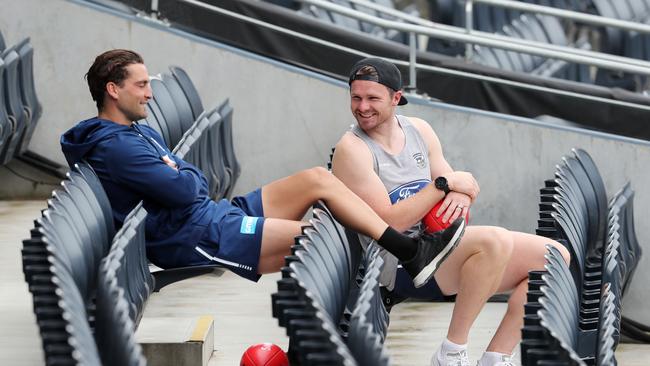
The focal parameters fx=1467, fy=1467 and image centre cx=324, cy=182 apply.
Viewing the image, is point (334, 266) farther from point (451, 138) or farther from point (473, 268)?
point (451, 138)

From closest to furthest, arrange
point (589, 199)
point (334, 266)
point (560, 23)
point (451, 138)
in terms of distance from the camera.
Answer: point (334, 266) < point (589, 199) < point (451, 138) < point (560, 23)

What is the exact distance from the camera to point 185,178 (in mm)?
3969

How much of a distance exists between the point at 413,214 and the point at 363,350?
1157mm

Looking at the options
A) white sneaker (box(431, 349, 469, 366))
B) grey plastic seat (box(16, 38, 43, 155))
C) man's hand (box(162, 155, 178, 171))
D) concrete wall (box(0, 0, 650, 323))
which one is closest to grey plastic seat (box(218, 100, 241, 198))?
concrete wall (box(0, 0, 650, 323))

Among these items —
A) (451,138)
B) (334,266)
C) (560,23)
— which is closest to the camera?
(334,266)

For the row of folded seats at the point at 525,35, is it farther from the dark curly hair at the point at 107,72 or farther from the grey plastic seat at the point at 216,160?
the dark curly hair at the point at 107,72

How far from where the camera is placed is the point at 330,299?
344 cm

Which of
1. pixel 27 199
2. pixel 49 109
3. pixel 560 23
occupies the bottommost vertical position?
pixel 27 199

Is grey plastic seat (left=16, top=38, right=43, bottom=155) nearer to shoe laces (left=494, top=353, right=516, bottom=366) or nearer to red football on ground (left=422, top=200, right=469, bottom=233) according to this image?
red football on ground (left=422, top=200, right=469, bottom=233)

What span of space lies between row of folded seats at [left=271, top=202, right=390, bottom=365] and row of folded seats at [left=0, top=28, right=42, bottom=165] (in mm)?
1951

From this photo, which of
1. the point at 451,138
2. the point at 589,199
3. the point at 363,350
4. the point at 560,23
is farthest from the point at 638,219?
the point at 560,23

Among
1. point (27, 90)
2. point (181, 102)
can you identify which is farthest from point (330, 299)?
point (27, 90)

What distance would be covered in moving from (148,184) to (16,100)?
1978 millimetres

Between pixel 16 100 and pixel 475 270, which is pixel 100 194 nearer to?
pixel 475 270
